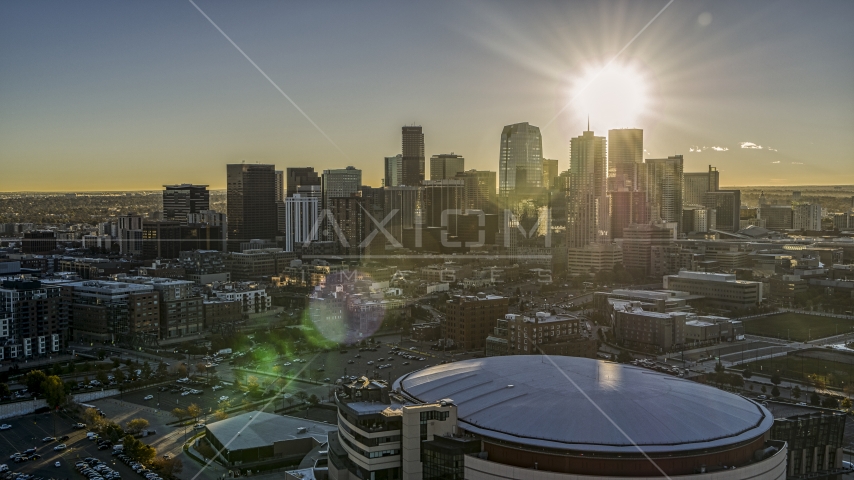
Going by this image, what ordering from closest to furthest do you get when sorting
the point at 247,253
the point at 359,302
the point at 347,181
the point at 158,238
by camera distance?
the point at 359,302
the point at 247,253
the point at 158,238
the point at 347,181

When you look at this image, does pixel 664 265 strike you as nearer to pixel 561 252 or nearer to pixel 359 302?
pixel 561 252

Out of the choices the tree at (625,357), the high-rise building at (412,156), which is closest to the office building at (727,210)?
the high-rise building at (412,156)

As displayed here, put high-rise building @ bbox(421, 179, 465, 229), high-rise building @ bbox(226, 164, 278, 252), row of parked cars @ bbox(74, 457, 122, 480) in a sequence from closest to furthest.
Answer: row of parked cars @ bbox(74, 457, 122, 480)
high-rise building @ bbox(226, 164, 278, 252)
high-rise building @ bbox(421, 179, 465, 229)

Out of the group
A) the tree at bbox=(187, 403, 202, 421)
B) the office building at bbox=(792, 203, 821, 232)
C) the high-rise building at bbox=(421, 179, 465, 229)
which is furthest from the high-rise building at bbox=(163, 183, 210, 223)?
the office building at bbox=(792, 203, 821, 232)

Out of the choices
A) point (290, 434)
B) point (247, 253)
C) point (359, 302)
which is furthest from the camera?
point (247, 253)

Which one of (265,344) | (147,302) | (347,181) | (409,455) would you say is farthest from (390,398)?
(347,181)

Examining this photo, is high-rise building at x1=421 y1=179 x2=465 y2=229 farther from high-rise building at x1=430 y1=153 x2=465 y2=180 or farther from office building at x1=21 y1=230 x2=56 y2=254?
office building at x1=21 y1=230 x2=56 y2=254
